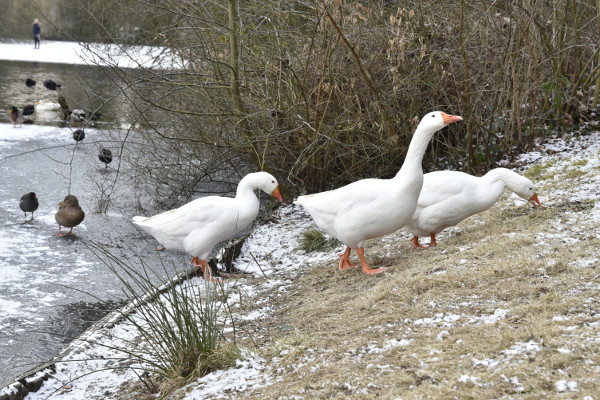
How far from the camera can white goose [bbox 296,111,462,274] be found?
5.91 m

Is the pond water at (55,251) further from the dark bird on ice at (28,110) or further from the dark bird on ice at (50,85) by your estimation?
the dark bird on ice at (50,85)

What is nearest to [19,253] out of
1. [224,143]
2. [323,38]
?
[224,143]

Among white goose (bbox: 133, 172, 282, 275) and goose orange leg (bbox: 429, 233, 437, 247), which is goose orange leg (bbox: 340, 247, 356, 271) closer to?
goose orange leg (bbox: 429, 233, 437, 247)

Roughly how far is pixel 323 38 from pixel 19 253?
4522 millimetres

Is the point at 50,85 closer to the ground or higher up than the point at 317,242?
higher up

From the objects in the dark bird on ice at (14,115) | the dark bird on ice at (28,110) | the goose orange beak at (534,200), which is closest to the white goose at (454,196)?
the goose orange beak at (534,200)

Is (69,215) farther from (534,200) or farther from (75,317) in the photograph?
(534,200)

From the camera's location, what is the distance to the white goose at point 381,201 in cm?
591

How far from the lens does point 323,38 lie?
334 inches

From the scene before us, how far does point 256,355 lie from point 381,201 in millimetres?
2022

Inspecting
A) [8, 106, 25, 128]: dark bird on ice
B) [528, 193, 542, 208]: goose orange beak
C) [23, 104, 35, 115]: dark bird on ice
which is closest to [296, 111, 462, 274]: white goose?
[528, 193, 542, 208]: goose orange beak

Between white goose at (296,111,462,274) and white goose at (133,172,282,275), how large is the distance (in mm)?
1246

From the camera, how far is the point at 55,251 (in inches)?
341

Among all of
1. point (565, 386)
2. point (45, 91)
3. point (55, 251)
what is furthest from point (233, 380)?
point (45, 91)
